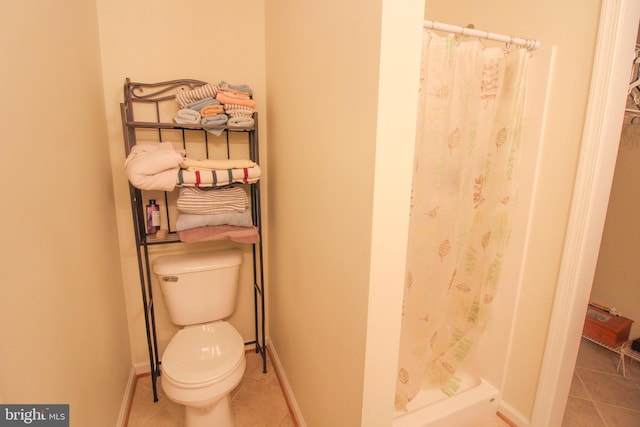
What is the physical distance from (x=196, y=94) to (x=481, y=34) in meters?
1.32

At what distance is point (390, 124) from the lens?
821 millimetres

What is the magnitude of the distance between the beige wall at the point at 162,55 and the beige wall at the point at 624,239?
101 inches

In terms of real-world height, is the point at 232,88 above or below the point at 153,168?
above

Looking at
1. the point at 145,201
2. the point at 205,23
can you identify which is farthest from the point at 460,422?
the point at 205,23

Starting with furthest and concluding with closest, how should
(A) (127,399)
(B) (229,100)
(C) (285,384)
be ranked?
1. (C) (285,384)
2. (A) (127,399)
3. (B) (229,100)

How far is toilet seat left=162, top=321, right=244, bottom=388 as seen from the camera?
4.52ft

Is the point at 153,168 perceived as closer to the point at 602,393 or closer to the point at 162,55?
the point at 162,55

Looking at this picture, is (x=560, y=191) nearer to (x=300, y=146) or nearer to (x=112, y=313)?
(x=300, y=146)

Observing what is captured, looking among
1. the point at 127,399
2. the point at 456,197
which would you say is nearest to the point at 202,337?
the point at 127,399

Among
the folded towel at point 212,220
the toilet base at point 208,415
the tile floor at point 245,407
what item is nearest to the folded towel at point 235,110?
the folded towel at point 212,220

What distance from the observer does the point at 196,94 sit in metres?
1.56

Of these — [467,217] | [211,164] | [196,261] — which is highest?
[211,164]

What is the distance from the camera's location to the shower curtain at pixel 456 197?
120 centimetres

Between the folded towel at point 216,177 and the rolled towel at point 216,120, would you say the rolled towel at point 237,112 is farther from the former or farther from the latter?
the folded towel at point 216,177
